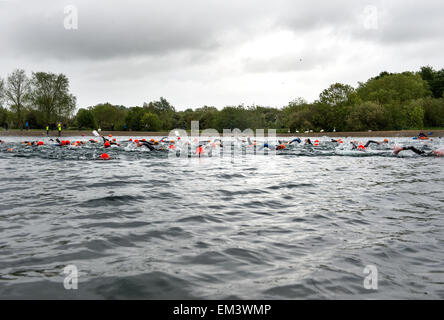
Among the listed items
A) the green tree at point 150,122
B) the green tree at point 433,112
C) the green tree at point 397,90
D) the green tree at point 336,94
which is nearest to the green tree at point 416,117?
the green tree at point 433,112

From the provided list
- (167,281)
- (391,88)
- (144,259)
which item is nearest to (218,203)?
(144,259)

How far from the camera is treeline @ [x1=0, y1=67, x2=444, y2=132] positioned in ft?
231

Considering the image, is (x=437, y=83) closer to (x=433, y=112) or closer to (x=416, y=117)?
(x=433, y=112)

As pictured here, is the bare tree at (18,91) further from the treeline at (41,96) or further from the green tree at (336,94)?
the green tree at (336,94)

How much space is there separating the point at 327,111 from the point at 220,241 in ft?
289

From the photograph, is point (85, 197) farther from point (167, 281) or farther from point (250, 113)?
point (250, 113)

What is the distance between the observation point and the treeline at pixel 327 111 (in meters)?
70.4

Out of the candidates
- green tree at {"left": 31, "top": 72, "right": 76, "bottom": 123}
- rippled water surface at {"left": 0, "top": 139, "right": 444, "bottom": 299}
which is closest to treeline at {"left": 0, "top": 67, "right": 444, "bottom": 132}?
green tree at {"left": 31, "top": 72, "right": 76, "bottom": 123}

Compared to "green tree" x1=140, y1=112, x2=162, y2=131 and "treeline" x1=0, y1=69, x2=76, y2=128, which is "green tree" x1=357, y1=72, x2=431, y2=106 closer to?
"green tree" x1=140, y1=112, x2=162, y2=131

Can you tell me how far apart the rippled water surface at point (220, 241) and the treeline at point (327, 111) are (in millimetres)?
69955

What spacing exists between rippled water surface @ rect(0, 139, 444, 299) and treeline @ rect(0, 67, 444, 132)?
69955 millimetres

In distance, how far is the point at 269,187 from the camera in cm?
919

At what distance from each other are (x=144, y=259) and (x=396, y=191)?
7.05m

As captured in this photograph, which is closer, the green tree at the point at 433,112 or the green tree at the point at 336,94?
the green tree at the point at 433,112
